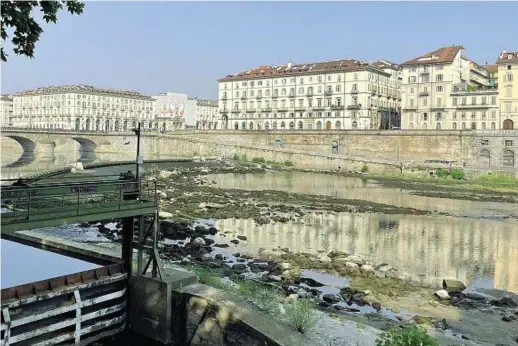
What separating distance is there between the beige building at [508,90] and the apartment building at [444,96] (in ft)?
3.87

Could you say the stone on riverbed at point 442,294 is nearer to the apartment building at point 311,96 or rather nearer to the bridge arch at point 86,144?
the apartment building at point 311,96

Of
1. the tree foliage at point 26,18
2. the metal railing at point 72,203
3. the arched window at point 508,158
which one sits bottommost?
the metal railing at point 72,203

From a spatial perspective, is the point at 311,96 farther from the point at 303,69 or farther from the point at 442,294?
the point at 442,294

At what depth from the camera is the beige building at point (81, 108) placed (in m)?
164

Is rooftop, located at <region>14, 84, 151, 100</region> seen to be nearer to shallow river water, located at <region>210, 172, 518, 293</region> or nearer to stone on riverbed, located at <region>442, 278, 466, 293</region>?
shallow river water, located at <region>210, 172, 518, 293</region>

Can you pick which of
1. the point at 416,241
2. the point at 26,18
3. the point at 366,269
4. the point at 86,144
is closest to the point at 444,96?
the point at 416,241

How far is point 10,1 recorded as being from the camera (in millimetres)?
8109

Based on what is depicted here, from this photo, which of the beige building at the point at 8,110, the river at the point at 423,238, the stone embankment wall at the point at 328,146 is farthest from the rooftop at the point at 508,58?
the beige building at the point at 8,110

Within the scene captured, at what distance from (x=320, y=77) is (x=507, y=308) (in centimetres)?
10528

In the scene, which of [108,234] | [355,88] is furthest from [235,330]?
[355,88]

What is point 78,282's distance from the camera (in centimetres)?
1220

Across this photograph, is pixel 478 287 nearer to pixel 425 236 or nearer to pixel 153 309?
pixel 425 236

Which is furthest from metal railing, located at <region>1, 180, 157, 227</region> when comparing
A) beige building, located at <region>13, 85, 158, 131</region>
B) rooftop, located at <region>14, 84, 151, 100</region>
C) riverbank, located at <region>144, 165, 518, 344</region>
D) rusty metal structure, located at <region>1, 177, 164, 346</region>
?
rooftop, located at <region>14, 84, 151, 100</region>

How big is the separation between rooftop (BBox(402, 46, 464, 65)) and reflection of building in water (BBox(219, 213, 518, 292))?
221ft
